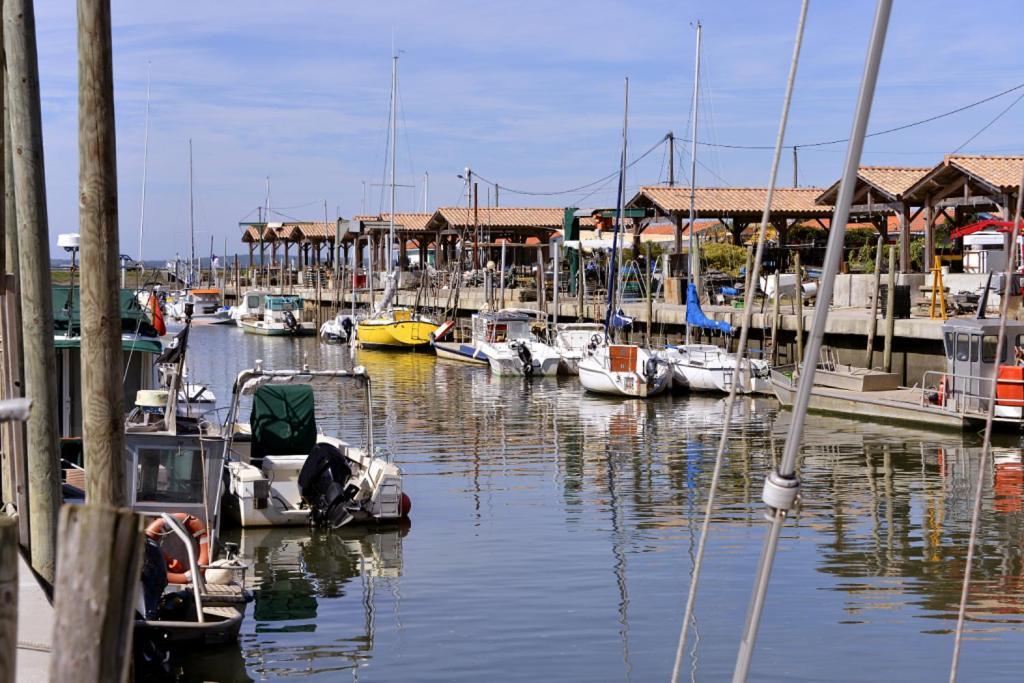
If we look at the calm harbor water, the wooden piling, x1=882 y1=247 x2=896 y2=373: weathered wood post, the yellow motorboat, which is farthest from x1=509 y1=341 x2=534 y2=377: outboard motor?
the wooden piling

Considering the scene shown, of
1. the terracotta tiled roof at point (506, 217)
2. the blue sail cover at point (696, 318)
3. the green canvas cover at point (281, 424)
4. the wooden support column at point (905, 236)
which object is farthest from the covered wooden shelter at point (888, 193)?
the terracotta tiled roof at point (506, 217)

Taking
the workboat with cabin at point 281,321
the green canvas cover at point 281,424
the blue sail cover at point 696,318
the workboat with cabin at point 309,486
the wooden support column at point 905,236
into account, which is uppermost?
the wooden support column at point 905,236

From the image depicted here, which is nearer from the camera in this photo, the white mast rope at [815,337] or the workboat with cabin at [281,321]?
the white mast rope at [815,337]

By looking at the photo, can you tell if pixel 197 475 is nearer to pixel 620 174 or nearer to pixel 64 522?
pixel 64 522

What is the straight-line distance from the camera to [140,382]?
19.6 meters

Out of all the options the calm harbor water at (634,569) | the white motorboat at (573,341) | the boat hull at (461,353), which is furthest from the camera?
the boat hull at (461,353)

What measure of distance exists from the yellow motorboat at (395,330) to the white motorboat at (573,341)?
10980mm

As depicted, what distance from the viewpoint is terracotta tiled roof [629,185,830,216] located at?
4891cm

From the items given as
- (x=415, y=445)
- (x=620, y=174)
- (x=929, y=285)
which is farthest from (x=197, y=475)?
(x=620, y=174)

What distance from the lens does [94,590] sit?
365 cm

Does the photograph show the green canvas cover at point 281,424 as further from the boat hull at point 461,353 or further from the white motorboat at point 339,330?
the white motorboat at point 339,330

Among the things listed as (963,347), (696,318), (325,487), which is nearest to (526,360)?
(696,318)

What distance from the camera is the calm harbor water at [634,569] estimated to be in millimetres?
12125

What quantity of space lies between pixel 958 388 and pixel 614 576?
14.7 meters
